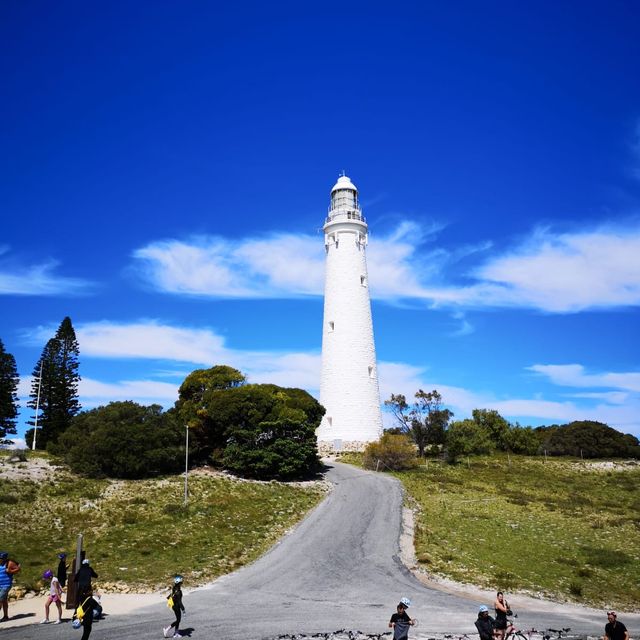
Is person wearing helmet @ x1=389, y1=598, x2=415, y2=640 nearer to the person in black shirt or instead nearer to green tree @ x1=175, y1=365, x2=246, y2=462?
the person in black shirt

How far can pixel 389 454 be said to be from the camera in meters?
43.2

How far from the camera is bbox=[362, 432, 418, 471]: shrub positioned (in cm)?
4316

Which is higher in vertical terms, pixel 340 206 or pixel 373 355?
pixel 340 206

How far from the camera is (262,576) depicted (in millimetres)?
18891

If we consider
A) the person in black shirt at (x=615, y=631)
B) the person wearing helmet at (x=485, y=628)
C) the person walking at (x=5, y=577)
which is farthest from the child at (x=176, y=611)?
the person in black shirt at (x=615, y=631)

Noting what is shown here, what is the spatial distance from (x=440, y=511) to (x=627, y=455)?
42.4 meters

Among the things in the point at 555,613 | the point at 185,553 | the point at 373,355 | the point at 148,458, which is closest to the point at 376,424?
the point at 373,355

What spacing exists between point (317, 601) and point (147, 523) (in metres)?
11.9

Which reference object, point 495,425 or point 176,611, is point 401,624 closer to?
point 176,611

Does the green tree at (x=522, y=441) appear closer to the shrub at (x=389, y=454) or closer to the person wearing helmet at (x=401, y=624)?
the shrub at (x=389, y=454)

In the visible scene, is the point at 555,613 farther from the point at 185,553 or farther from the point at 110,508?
the point at 110,508

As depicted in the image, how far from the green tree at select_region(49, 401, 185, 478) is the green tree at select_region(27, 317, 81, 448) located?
14912mm

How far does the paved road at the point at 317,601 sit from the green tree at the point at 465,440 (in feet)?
87.1

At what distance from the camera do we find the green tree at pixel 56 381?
52.9 m
